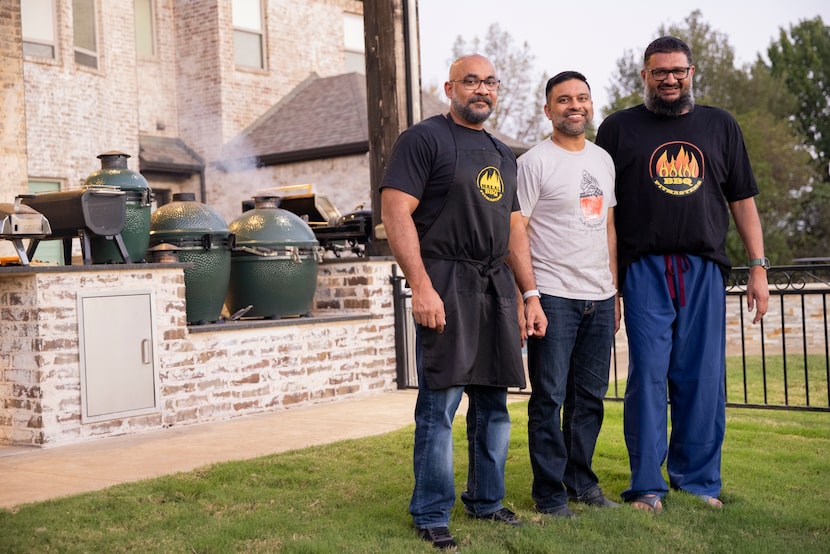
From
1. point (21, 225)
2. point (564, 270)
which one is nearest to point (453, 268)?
point (564, 270)

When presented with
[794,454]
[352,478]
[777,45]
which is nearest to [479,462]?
[352,478]

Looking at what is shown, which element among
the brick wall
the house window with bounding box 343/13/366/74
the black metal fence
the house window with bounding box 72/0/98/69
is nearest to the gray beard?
the black metal fence

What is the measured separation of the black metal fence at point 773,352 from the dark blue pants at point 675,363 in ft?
9.26

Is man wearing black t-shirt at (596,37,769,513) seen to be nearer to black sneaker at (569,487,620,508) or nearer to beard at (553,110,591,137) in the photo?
black sneaker at (569,487,620,508)

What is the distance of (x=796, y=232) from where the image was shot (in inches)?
1529

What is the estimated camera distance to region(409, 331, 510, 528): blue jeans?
4273mm

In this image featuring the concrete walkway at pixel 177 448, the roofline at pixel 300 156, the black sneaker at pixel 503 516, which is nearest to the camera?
the black sneaker at pixel 503 516

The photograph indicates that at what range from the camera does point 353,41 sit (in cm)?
2505

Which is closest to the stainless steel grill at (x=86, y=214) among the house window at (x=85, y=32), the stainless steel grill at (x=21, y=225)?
the stainless steel grill at (x=21, y=225)

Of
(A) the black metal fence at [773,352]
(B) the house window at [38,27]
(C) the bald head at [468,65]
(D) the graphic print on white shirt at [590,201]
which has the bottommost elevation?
(A) the black metal fence at [773,352]

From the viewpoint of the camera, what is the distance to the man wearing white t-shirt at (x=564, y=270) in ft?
15.2

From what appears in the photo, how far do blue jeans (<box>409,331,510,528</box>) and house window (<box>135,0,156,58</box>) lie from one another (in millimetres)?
18490

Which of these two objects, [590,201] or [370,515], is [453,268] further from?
[370,515]

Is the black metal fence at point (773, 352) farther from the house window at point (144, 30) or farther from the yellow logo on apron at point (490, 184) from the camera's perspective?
the house window at point (144, 30)
